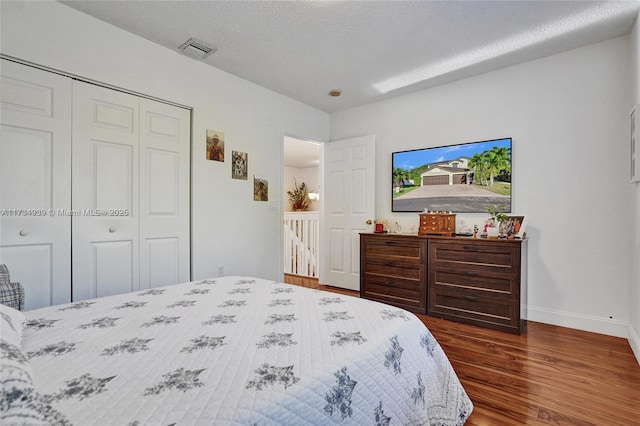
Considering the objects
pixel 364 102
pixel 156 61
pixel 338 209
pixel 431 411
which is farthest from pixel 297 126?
pixel 431 411

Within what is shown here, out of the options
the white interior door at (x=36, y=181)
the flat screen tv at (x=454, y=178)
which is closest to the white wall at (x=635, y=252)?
the flat screen tv at (x=454, y=178)

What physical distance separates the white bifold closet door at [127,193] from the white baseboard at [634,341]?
12.1 feet

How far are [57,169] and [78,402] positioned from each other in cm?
224

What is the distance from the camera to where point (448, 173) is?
3715 mm

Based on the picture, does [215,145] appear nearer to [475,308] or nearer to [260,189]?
[260,189]

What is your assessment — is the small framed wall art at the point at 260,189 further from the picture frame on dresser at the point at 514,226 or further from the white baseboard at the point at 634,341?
the white baseboard at the point at 634,341

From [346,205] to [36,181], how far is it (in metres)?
3.30

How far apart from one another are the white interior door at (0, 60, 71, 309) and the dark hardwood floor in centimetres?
288

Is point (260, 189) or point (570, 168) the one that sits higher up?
point (570, 168)

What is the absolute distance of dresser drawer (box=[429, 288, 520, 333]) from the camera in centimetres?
287

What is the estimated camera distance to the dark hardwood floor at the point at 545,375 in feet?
5.53

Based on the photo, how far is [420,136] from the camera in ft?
13.1

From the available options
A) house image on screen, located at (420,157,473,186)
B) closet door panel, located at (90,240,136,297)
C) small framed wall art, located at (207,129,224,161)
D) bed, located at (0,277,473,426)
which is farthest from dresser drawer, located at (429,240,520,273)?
closet door panel, located at (90,240,136,297)

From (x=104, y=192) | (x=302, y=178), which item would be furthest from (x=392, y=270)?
(x=302, y=178)
